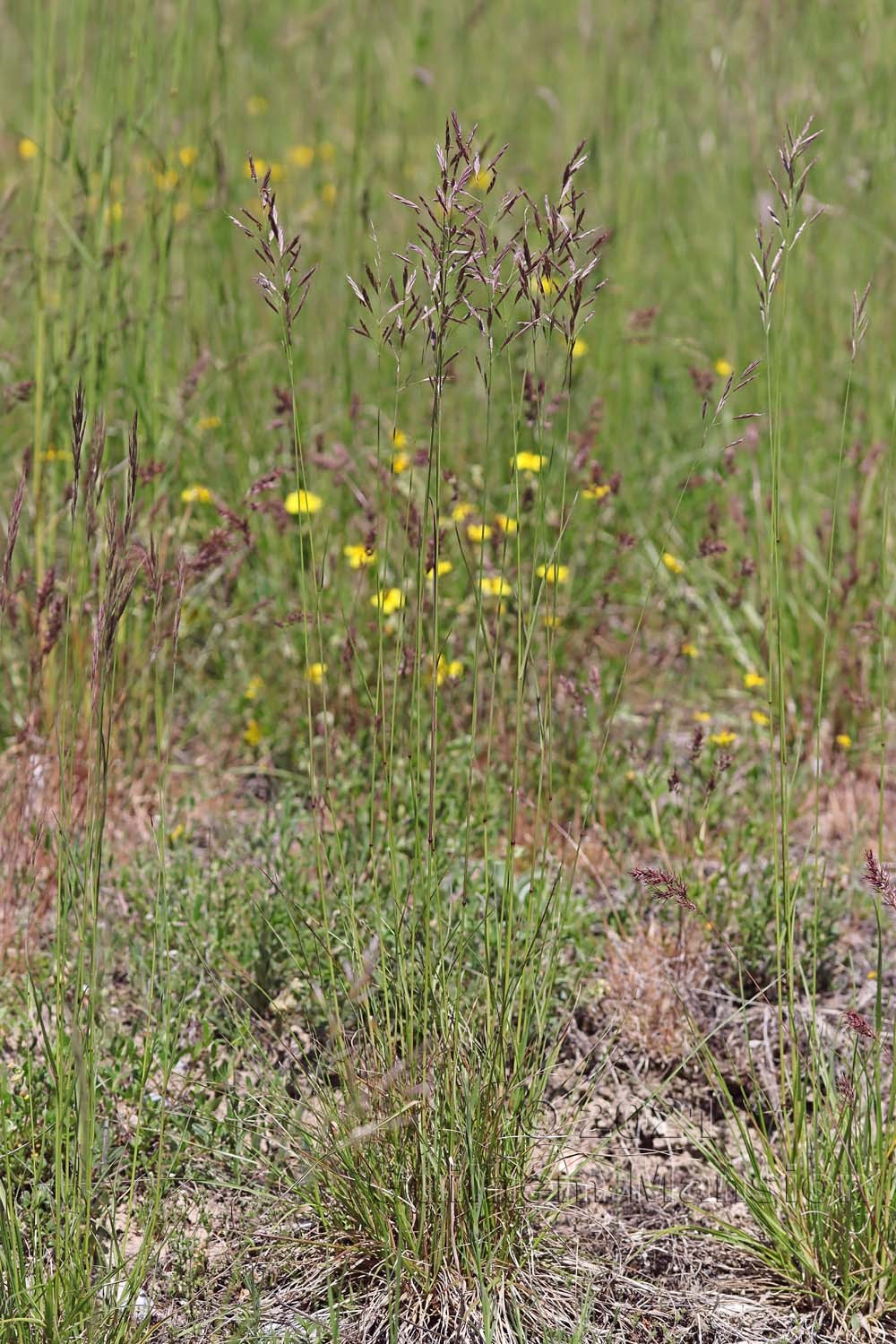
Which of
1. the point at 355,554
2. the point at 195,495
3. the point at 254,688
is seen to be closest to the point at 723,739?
the point at 355,554

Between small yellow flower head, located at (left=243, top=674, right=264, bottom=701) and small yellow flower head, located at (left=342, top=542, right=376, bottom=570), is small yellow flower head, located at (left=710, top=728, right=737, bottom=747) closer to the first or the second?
small yellow flower head, located at (left=342, top=542, right=376, bottom=570)

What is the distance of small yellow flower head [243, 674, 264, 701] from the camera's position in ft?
9.27

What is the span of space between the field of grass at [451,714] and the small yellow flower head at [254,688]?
0.01 metres

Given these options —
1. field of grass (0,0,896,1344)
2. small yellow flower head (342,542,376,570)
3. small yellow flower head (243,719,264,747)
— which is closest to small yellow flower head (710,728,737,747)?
field of grass (0,0,896,1344)

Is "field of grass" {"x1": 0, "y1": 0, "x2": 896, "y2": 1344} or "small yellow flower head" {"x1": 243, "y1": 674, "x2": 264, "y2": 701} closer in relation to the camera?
"field of grass" {"x1": 0, "y1": 0, "x2": 896, "y2": 1344}

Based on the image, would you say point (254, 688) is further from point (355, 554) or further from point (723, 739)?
point (723, 739)

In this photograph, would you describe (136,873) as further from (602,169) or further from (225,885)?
(602,169)

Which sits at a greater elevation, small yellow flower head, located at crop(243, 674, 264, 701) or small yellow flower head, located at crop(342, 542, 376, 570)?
small yellow flower head, located at crop(342, 542, 376, 570)

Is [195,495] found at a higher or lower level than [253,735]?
higher

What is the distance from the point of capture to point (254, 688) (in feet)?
9.37

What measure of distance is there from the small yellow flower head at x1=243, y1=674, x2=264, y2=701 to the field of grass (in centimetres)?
1

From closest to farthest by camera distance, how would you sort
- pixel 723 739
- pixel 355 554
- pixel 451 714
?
pixel 723 739
pixel 451 714
pixel 355 554

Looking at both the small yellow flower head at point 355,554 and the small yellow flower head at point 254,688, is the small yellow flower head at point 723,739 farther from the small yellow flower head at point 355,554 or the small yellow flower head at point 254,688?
the small yellow flower head at point 254,688

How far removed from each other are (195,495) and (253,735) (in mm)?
519
